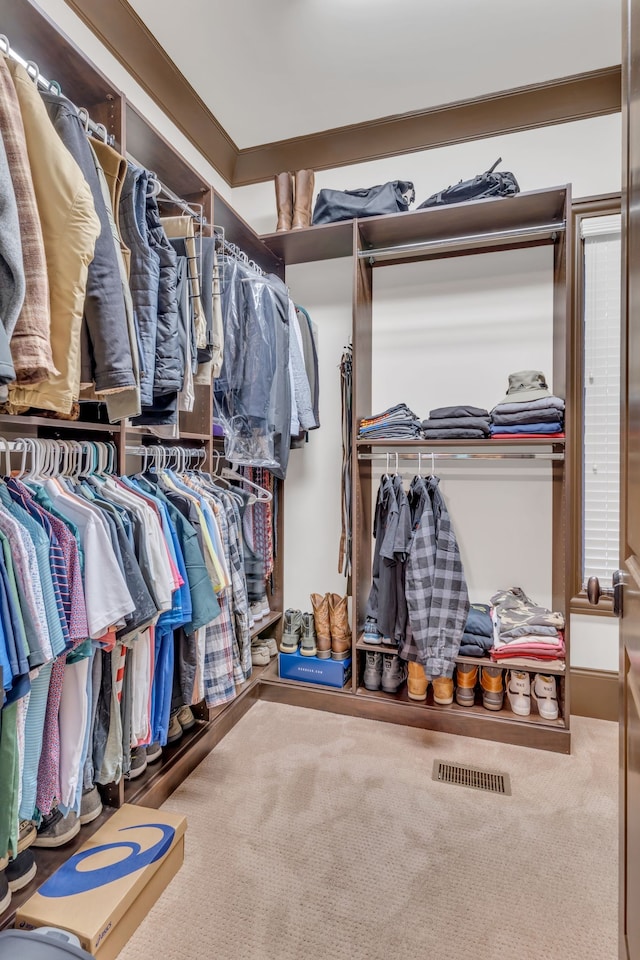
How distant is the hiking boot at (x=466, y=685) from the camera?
2.32 metres

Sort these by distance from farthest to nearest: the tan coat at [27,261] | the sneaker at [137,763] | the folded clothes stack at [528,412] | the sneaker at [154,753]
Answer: the folded clothes stack at [528,412] < the sneaker at [154,753] < the sneaker at [137,763] < the tan coat at [27,261]

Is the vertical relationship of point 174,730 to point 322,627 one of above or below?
below

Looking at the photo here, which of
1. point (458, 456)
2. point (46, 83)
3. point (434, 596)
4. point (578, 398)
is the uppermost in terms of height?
point (46, 83)

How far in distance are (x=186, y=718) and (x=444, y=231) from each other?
250 cm

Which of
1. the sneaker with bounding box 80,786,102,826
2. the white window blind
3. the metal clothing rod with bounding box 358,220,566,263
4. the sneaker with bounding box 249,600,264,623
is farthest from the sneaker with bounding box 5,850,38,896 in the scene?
the metal clothing rod with bounding box 358,220,566,263

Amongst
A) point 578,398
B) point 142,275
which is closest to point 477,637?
point 578,398

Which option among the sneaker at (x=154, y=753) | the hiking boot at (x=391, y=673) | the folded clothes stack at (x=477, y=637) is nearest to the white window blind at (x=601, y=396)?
the folded clothes stack at (x=477, y=637)

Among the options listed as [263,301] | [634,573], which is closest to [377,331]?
[263,301]

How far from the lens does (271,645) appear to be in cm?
278

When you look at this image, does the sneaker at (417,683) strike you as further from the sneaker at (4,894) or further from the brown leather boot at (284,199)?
the brown leather boot at (284,199)

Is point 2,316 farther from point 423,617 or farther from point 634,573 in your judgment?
point 423,617

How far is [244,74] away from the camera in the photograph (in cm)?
237

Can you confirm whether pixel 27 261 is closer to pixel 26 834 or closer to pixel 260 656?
pixel 26 834

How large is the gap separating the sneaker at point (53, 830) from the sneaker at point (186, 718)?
1.95ft
